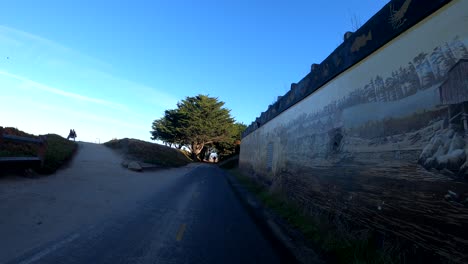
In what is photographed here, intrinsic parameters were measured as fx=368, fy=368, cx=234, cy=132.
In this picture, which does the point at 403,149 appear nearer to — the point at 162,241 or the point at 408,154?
the point at 408,154

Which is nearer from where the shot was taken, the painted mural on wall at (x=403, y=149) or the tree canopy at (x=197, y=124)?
the painted mural on wall at (x=403, y=149)

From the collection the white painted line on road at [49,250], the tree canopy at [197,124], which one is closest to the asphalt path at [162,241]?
the white painted line on road at [49,250]

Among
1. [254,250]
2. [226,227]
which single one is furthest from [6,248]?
[226,227]

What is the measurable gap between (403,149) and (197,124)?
58432mm

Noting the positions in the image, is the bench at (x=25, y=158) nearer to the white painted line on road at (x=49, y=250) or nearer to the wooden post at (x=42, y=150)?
the wooden post at (x=42, y=150)

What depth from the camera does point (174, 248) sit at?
6441mm

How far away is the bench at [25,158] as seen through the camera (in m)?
12.1

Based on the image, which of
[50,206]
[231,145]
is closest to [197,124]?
[231,145]

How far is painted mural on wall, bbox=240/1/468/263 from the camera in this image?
5262mm

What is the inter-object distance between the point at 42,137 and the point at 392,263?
43.7ft

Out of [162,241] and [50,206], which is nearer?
[162,241]

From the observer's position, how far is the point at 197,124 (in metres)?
64.2

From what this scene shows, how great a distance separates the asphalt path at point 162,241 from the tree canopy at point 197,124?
54.5 meters

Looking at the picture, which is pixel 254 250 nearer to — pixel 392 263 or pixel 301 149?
pixel 392 263
